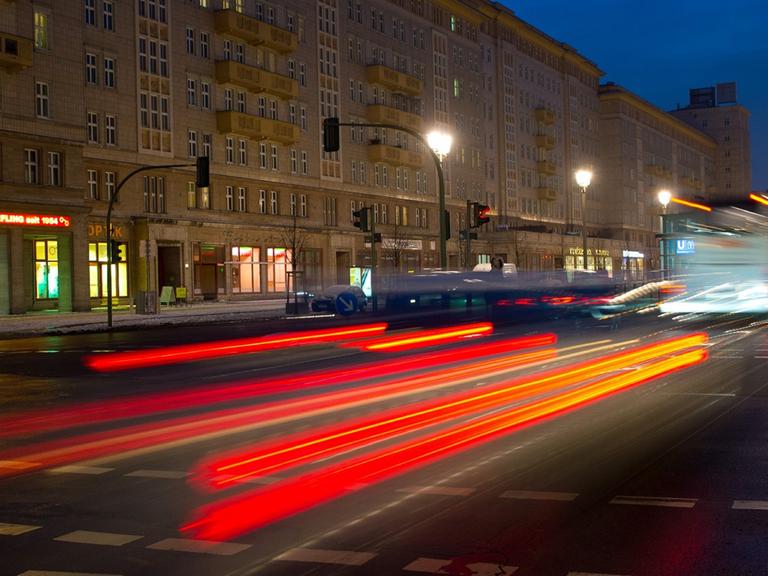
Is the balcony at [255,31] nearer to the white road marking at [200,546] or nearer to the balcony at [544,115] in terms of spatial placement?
the balcony at [544,115]

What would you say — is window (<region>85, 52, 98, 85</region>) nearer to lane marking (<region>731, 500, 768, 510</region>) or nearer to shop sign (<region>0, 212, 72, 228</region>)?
shop sign (<region>0, 212, 72, 228</region>)

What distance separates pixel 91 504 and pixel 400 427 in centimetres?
425

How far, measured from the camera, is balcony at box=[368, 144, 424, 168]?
6806 centimetres

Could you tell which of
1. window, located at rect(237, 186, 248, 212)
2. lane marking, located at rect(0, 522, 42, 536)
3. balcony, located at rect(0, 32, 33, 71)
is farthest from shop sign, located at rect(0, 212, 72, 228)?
lane marking, located at rect(0, 522, 42, 536)

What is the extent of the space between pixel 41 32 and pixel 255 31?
15.1m

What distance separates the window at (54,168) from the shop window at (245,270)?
44.9ft

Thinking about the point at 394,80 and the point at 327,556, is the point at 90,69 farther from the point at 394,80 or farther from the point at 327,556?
the point at 327,556

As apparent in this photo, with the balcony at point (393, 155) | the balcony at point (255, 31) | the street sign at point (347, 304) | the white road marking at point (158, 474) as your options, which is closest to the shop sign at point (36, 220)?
the street sign at point (347, 304)

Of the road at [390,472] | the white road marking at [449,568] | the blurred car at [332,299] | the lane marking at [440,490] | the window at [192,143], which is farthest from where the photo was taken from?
the window at [192,143]

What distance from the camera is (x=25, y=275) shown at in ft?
142

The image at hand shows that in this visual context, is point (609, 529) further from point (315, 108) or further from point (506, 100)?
point (506, 100)

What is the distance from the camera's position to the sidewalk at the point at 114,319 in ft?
109

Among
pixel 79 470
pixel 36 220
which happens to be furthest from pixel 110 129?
pixel 79 470

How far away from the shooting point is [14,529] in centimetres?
677
